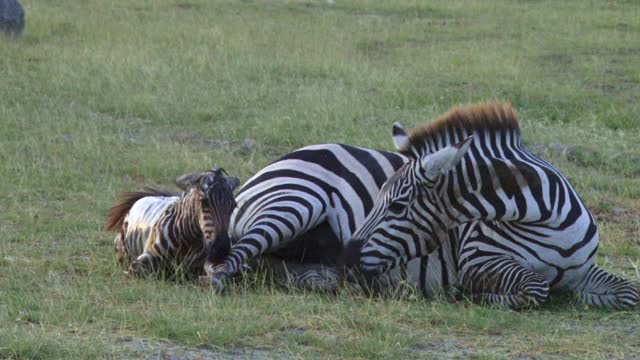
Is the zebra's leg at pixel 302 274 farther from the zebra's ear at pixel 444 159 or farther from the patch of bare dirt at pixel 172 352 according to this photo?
the patch of bare dirt at pixel 172 352

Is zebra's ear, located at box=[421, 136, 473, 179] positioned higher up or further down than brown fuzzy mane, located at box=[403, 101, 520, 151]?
further down

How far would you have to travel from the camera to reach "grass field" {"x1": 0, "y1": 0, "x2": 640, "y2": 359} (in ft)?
16.6

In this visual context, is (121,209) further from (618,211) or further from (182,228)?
(618,211)

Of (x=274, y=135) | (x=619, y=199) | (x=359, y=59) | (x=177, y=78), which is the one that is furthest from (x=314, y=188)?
(x=359, y=59)

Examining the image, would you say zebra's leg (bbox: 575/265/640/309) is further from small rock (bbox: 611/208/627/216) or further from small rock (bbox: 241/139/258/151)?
small rock (bbox: 241/139/258/151)

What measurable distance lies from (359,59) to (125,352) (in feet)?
31.3

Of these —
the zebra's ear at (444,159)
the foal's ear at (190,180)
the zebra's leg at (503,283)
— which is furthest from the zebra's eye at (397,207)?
the foal's ear at (190,180)

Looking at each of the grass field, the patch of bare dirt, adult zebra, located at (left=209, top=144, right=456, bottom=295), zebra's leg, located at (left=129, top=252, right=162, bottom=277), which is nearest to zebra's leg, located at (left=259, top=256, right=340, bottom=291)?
adult zebra, located at (left=209, top=144, right=456, bottom=295)

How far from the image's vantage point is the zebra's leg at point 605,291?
5820mm

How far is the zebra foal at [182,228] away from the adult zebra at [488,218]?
0.64m

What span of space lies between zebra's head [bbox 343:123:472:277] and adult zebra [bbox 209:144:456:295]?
0.59ft

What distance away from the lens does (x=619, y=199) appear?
863cm

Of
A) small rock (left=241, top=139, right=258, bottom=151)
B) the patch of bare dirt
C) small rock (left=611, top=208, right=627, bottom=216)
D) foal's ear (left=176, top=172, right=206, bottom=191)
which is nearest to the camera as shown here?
the patch of bare dirt

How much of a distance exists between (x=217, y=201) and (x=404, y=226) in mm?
873
